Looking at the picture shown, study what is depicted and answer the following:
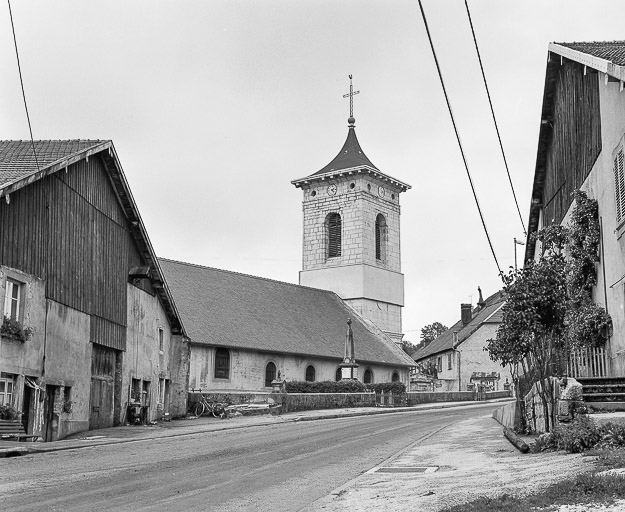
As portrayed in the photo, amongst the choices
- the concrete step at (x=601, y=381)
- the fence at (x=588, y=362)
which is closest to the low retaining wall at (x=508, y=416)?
the fence at (x=588, y=362)

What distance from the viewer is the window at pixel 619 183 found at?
20203mm

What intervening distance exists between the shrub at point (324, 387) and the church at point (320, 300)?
531cm

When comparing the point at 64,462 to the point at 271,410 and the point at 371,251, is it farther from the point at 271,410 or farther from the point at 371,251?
the point at 371,251

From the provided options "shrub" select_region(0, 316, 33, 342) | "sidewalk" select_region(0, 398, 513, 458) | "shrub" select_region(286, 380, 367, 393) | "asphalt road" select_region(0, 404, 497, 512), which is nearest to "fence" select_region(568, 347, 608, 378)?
"asphalt road" select_region(0, 404, 497, 512)

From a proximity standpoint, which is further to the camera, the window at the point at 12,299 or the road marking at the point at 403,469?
the window at the point at 12,299

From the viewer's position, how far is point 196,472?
13859mm

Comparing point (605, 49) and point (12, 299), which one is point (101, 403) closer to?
point (12, 299)

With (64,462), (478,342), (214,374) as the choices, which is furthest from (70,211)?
(478,342)

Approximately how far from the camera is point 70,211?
25.8m

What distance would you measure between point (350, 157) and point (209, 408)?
41.1 m

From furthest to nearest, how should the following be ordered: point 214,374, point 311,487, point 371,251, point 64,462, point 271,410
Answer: point 371,251 → point 214,374 → point 271,410 → point 64,462 → point 311,487

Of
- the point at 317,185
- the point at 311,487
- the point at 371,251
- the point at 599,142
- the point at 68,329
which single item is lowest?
the point at 311,487

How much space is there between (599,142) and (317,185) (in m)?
51.8

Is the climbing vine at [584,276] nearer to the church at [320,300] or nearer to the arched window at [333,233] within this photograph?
the church at [320,300]
